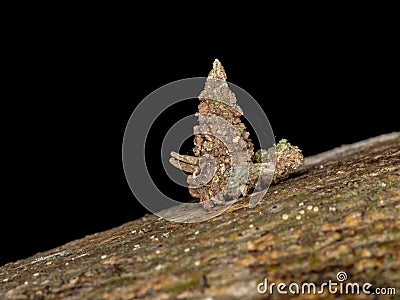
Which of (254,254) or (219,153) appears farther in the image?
(219,153)

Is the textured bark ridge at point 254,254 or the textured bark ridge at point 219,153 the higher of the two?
the textured bark ridge at point 219,153

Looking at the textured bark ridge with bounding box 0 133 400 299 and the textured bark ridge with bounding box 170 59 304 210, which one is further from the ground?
the textured bark ridge with bounding box 170 59 304 210

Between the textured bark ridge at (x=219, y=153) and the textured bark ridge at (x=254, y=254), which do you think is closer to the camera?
the textured bark ridge at (x=254, y=254)

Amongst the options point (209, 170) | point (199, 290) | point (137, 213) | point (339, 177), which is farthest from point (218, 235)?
point (137, 213)

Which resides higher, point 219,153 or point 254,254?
point 219,153
